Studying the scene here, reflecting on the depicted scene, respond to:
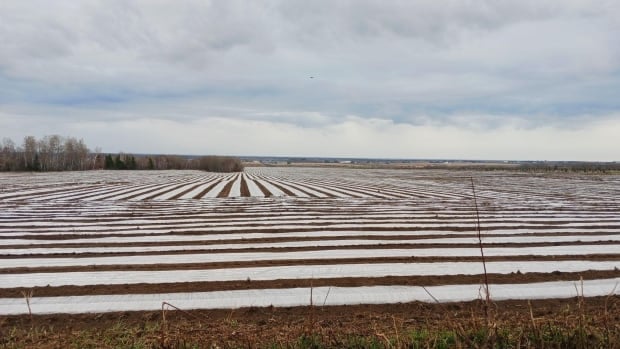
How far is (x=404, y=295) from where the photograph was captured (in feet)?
18.2

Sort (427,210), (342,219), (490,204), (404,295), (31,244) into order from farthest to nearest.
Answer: (490,204) → (427,210) → (342,219) → (31,244) → (404,295)

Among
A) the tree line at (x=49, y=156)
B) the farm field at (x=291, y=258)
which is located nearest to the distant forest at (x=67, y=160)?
the tree line at (x=49, y=156)

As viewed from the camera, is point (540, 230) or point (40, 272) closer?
point (40, 272)

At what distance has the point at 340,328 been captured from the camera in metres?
4.39

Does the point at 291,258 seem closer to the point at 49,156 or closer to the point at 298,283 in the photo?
the point at 298,283

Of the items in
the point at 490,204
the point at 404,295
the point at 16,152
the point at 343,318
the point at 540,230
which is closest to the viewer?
the point at 343,318

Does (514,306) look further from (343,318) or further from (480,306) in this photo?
(343,318)

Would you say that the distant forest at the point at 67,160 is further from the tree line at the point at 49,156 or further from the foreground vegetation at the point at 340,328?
the foreground vegetation at the point at 340,328

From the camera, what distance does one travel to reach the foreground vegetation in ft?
10.9

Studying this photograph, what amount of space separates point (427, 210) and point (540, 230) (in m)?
4.73

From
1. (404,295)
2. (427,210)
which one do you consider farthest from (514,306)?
(427,210)

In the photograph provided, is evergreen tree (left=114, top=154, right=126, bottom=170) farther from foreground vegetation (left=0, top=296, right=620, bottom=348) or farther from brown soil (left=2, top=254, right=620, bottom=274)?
foreground vegetation (left=0, top=296, right=620, bottom=348)

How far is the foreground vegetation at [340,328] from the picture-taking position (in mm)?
3320

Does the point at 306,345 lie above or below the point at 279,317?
above
